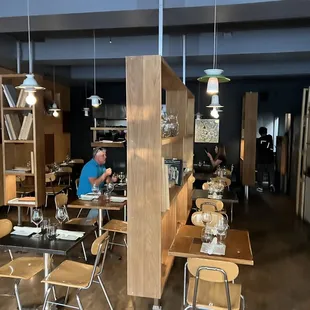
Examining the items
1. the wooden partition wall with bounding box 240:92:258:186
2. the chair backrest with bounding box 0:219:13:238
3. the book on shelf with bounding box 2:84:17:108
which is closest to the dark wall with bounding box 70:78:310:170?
the wooden partition wall with bounding box 240:92:258:186

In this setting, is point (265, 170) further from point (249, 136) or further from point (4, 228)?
point (4, 228)

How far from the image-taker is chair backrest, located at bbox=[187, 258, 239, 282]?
94.5 inches

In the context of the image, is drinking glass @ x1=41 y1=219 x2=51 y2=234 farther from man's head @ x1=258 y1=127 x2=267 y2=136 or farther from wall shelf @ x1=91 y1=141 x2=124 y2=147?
man's head @ x1=258 y1=127 x2=267 y2=136

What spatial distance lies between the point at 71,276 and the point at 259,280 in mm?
2110

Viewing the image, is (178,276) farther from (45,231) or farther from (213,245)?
(45,231)

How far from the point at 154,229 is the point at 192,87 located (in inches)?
287

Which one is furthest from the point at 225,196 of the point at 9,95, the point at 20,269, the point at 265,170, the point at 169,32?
the point at 265,170

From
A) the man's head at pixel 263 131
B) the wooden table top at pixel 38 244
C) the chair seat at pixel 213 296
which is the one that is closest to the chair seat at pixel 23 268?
the wooden table top at pixel 38 244

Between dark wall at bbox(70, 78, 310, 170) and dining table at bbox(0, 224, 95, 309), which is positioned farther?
dark wall at bbox(70, 78, 310, 170)

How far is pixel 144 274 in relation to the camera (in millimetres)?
2830

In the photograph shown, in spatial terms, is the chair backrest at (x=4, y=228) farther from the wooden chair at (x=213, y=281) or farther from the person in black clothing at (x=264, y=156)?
the person in black clothing at (x=264, y=156)

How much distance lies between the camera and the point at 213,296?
2549 mm

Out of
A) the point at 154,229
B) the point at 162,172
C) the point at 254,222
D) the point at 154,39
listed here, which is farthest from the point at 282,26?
the point at 154,229

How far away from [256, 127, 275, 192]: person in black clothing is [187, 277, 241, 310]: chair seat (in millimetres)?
6752
